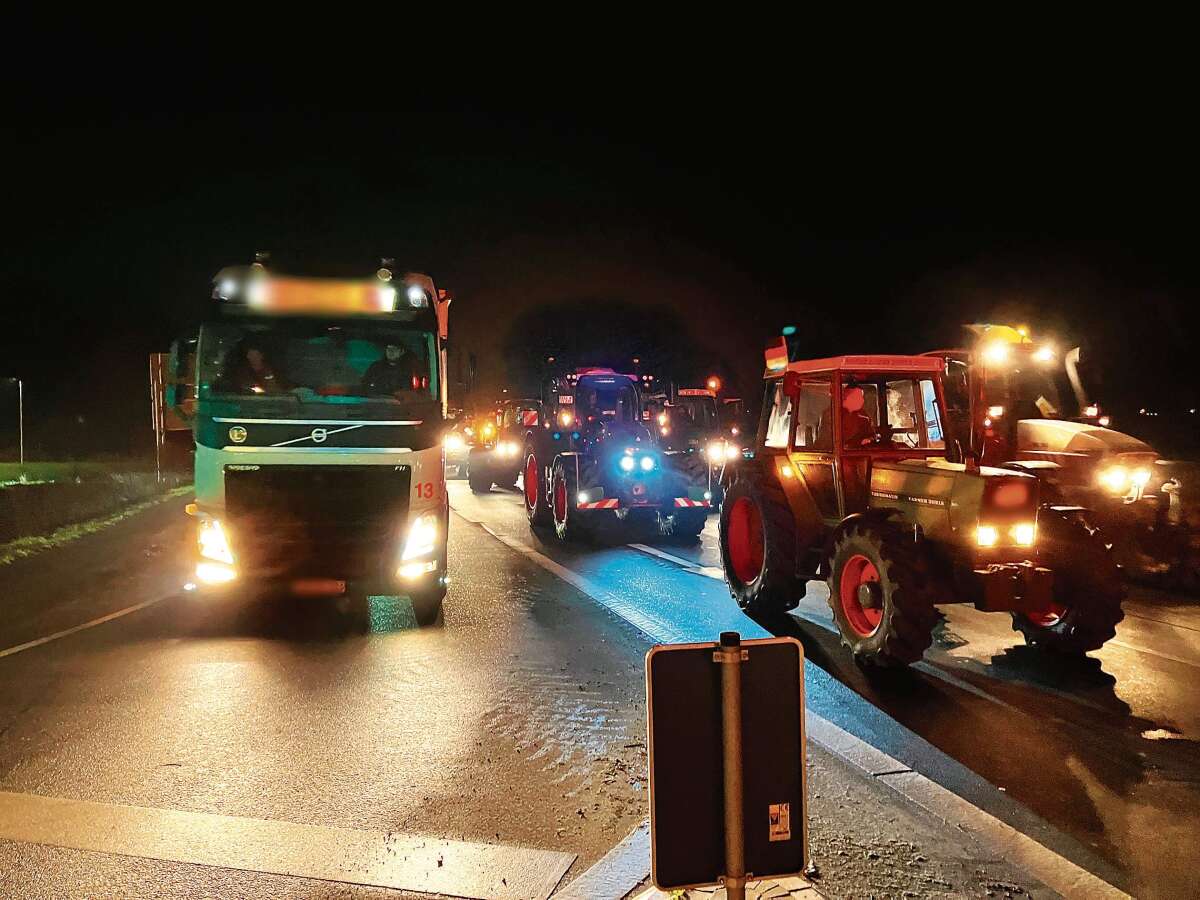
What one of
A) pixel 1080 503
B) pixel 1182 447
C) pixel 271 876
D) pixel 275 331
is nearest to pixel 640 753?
pixel 271 876

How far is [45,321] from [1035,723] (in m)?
62.9

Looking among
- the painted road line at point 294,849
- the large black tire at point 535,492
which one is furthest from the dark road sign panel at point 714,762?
the large black tire at point 535,492

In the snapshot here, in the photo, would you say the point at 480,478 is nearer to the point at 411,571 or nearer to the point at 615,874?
the point at 411,571

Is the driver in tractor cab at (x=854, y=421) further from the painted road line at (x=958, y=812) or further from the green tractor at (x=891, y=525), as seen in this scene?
the painted road line at (x=958, y=812)

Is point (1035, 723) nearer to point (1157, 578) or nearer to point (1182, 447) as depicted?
point (1157, 578)

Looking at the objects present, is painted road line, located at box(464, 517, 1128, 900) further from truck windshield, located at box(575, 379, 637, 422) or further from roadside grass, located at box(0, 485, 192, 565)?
roadside grass, located at box(0, 485, 192, 565)

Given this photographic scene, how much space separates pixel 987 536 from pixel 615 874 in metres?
4.11

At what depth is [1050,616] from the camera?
786cm

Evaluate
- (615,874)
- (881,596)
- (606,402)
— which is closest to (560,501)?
(606,402)

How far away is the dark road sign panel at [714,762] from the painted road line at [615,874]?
118cm

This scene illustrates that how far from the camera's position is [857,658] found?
24.8 feet

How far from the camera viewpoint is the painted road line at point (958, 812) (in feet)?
13.2

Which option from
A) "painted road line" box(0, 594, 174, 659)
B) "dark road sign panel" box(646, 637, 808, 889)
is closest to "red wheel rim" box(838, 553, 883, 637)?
"dark road sign panel" box(646, 637, 808, 889)

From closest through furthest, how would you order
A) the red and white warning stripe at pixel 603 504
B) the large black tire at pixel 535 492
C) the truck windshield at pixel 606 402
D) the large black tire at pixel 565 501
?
1. the red and white warning stripe at pixel 603 504
2. the large black tire at pixel 565 501
3. the truck windshield at pixel 606 402
4. the large black tire at pixel 535 492
